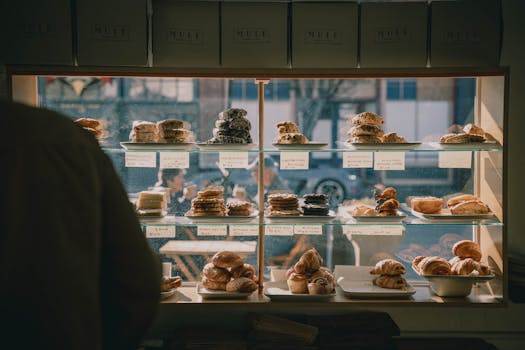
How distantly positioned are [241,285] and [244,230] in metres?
0.32

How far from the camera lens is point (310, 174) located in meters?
3.32

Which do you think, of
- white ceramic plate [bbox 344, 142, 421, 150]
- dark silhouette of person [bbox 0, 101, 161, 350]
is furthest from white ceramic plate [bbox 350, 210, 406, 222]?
dark silhouette of person [bbox 0, 101, 161, 350]

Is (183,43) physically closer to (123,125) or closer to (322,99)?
(123,125)

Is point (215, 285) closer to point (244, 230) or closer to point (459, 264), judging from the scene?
point (244, 230)

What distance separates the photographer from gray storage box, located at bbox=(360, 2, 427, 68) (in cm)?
277

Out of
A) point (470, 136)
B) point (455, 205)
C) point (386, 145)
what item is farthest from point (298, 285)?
point (470, 136)

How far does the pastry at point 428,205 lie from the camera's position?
2930 mm

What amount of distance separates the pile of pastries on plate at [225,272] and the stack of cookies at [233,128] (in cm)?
62

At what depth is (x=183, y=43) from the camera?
9.09 ft

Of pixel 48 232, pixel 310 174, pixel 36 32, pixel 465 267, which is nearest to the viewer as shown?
pixel 48 232

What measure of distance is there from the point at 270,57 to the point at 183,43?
1.50 ft

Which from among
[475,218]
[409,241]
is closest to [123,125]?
[409,241]

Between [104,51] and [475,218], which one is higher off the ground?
[104,51]

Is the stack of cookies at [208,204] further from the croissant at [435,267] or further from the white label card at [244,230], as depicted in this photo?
the croissant at [435,267]
